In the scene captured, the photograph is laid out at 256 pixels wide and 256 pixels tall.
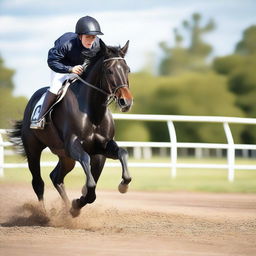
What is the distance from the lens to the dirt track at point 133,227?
246 inches

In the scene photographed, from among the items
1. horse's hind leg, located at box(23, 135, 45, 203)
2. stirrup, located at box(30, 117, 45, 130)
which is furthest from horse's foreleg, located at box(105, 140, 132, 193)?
horse's hind leg, located at box(23, 135, 45, 203)

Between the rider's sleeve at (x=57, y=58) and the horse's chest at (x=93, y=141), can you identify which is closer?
the horse's chest at (x=93, y=141)

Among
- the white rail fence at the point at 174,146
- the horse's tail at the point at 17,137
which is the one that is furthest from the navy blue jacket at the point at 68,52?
the white rail fence at the point at 174,146

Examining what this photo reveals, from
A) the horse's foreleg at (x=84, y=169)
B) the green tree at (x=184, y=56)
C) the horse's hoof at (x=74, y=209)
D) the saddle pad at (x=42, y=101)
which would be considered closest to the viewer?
Result: the horse's foreleg at (x=84, y=169)

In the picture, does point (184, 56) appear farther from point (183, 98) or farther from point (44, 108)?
point (44, 108)

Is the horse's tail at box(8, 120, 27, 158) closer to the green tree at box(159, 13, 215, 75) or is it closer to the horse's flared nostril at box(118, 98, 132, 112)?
the horse's flared nostril at box(118, 98, 132, 112)

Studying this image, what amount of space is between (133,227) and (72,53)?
214 centimetres

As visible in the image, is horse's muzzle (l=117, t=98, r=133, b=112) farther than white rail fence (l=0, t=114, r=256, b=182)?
No

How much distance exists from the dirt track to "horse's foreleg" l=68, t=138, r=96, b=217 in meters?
0.26

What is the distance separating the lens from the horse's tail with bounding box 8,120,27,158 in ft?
34.0

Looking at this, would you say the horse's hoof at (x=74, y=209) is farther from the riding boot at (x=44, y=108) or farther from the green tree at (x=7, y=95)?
the green tree at (x=7, y=95)

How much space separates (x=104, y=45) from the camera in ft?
25.8

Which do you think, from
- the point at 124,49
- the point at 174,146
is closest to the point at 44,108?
the point at 124,49

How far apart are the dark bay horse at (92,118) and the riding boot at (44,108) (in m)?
0.08
